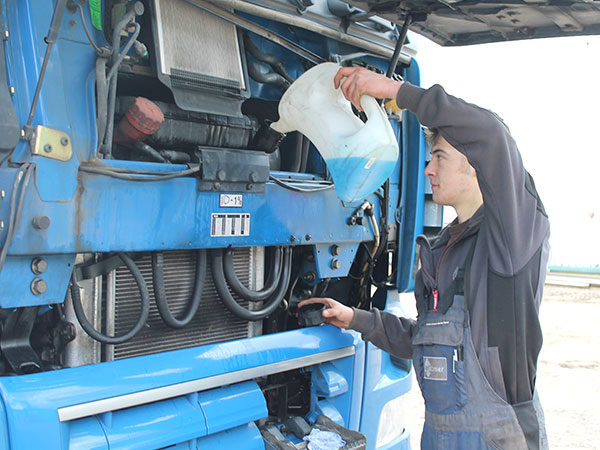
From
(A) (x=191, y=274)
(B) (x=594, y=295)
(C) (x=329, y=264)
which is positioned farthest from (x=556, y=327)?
(A) (x=191, y=274)

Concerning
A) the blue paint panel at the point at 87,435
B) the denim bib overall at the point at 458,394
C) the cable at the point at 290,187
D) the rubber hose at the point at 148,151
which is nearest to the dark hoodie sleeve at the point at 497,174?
the denim bib overall at the point at 458,394

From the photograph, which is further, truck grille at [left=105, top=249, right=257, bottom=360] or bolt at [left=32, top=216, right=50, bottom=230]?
truck grille at [left=105, top=249, right=257, bottom=360]

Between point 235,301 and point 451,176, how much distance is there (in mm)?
966

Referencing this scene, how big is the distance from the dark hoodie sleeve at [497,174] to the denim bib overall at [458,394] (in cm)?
15

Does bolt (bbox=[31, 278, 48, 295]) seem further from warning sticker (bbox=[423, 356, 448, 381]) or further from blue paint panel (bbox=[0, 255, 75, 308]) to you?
warning sticker (bbox=[423, 356, 448, 381])

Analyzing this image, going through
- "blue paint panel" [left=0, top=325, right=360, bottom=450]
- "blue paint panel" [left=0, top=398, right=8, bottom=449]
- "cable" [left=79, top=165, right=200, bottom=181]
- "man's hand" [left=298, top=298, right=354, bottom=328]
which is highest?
"cable" [left=79, top=165, right=200, bottom=181]

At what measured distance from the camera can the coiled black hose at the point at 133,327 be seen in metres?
1.77

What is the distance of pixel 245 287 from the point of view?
226cm

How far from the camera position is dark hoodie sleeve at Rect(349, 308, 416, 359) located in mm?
2121

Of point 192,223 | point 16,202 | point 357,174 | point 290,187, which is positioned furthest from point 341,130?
point 16,202

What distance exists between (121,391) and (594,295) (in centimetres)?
977

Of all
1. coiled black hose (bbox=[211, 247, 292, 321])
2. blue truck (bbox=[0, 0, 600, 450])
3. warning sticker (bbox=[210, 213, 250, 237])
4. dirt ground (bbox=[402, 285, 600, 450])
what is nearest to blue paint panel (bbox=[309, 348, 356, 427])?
blue truck (bbox=[0, 0, 600, 450])

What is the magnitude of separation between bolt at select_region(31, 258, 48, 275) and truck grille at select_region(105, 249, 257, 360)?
1.23 ft

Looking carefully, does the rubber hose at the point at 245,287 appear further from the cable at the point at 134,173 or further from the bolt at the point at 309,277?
the cable at the point at 134,173
